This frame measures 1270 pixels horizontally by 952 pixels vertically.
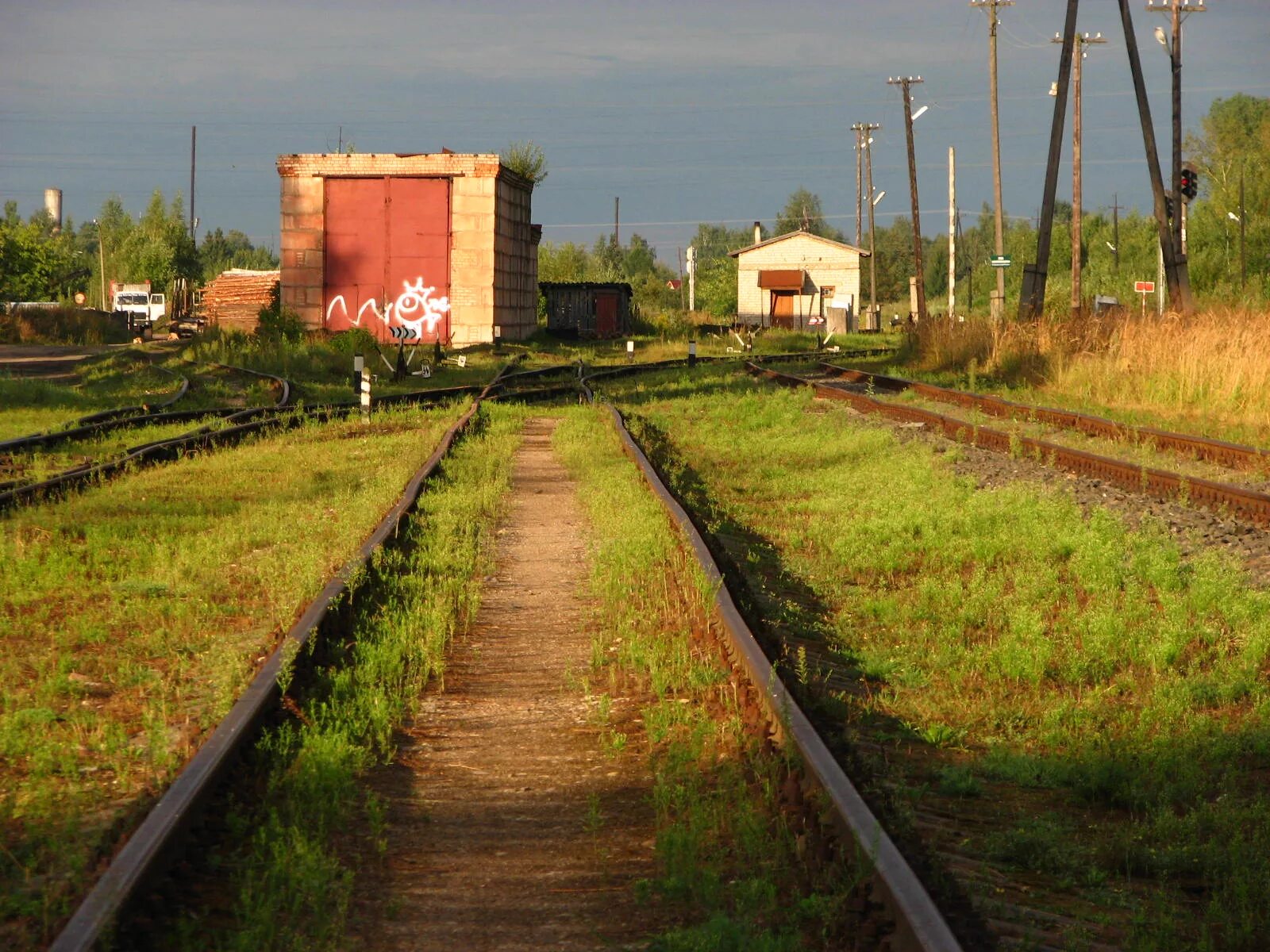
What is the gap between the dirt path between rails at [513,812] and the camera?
3.88 m

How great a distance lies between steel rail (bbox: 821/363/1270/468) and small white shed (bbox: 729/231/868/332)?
5606 centimetres

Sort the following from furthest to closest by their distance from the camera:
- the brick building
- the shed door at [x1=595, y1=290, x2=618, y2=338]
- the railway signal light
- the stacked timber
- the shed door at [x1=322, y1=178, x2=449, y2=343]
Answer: the shed door at [x1=595, y1=290, x2=618, y2=338] < the stacked timber < the shed door at [x1=322, y1=178, x2=449, y2=343] < the brick building < the railway signal light

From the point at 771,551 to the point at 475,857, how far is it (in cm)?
572

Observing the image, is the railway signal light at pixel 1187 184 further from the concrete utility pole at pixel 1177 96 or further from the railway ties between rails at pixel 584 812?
the railway ties between rails at pixel 584 812

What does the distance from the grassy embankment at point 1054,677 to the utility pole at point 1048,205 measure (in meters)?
18.1

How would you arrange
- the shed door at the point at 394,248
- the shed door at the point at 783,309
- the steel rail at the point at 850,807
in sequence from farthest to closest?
the shed door at the point at 783,309 < the shed door at the point at 394,248 < the steel rail at the point at 850,807

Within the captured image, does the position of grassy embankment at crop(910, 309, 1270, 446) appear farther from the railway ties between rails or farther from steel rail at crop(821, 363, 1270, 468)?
the railway ties between rails

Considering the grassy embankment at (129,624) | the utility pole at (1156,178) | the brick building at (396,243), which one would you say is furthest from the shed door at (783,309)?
the grassy embankment at (129,624)

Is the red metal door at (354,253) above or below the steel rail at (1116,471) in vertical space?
above

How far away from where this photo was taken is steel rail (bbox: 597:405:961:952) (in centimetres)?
336

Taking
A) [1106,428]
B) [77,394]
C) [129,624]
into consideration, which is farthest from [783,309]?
[129,624]

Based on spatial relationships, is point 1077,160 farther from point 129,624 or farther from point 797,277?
point 129,624

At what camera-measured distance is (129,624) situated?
281 inches

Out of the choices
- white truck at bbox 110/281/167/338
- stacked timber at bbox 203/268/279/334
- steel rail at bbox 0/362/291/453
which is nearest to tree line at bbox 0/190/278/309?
white truck at bbox 110/281/167/338
